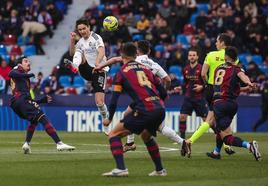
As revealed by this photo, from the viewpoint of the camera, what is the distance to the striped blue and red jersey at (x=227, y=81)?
16.1 meters

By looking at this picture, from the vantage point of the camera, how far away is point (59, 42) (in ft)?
125

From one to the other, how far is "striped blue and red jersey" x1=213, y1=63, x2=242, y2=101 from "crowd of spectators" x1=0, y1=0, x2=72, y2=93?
20.0 meters

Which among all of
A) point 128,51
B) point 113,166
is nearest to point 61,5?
point 113,166

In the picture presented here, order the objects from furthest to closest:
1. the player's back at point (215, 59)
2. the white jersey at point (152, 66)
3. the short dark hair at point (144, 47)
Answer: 1. the player's back at point (215, 59)
2. the white jersey at point (152, 66)
3. the short dark hair at point (144, 47)

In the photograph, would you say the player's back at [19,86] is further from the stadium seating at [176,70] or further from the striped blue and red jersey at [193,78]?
the stadium seating at [176,70]

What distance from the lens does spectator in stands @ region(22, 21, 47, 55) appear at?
36688mm

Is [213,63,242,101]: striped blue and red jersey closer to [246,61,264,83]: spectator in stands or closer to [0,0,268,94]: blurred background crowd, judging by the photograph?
[0,0,268,94]: blurred background crowd

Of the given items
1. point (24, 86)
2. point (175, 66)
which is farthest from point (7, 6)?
point (24, 86)

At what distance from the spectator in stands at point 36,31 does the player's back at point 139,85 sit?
943 inches

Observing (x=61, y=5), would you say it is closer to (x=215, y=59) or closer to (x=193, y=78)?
(x=193, y=78)

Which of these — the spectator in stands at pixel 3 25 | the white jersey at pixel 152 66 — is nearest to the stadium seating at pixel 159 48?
the spectator in stands at pixel 3 25

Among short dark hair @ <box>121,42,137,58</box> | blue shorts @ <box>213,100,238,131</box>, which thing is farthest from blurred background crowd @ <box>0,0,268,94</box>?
short dark hair @ <box>121,42,137,58</box>

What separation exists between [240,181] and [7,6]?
87.6 feet

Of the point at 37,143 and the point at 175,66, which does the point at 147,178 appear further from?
the point at 175,66
